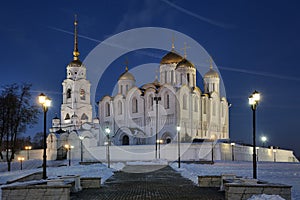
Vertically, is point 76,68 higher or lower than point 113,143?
higher

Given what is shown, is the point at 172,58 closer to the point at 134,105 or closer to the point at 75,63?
the point at 134,105

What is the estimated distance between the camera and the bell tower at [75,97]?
73.0 meters

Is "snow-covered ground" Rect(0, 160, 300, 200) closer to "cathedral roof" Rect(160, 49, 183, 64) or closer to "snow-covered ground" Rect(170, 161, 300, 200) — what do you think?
"snow-covered ground" Rect(170, 161, 300, 200)

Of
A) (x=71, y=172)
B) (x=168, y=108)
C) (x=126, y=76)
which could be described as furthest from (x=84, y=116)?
(x=71, y=172)

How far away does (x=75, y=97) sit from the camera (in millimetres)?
73438

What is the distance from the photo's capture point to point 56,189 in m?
10.6

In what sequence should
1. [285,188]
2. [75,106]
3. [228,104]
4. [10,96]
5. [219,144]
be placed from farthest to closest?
[75,106] → [228,104] → [219,144] → [10,96] → [285,188]

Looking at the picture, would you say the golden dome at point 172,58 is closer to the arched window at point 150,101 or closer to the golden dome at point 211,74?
the golden dome at point 211,74

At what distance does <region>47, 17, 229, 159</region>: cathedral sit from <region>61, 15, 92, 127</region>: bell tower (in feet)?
10.3

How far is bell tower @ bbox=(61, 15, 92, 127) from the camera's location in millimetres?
73000

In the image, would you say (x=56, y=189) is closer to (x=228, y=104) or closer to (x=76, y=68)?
(x=228, y=104)

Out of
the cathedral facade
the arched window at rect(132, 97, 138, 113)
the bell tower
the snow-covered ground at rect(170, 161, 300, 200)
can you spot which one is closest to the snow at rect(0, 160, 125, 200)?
the snow-covered ground at rect(170, 161, 300, 200)

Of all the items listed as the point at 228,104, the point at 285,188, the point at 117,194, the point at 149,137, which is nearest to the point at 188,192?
the point at 117,194

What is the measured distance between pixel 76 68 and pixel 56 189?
212ft
